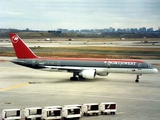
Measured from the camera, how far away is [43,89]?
143 ft

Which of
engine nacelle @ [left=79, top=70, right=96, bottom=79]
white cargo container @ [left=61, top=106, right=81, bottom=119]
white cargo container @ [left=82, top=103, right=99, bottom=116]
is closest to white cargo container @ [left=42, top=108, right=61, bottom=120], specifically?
white cargo container @ [left=61, top=106, right=81, bottom=119]

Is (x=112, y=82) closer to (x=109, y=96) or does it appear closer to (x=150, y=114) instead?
(x=109, y=96)

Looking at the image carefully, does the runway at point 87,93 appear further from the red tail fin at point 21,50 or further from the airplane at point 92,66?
the red tail fin at point 21,50

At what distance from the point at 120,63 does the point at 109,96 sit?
13.4 metres

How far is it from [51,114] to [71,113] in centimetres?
159

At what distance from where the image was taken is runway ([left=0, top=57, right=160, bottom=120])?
105 ft

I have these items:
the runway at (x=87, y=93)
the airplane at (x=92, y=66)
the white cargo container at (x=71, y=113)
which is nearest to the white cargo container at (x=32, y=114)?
the white cargo container at (x=71, y=113)

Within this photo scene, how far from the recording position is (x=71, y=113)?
92.9 feet

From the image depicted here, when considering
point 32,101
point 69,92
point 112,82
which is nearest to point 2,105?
point 32,101

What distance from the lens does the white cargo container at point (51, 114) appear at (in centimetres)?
2695

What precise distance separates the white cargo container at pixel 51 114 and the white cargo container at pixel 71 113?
388mm

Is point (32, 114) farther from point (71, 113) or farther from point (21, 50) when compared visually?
point (21, 50)

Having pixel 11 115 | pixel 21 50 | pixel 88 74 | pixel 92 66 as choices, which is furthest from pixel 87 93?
pixel 21 50

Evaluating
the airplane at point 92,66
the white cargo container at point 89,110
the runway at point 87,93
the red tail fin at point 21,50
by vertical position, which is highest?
the red tail fin at point 21,50
